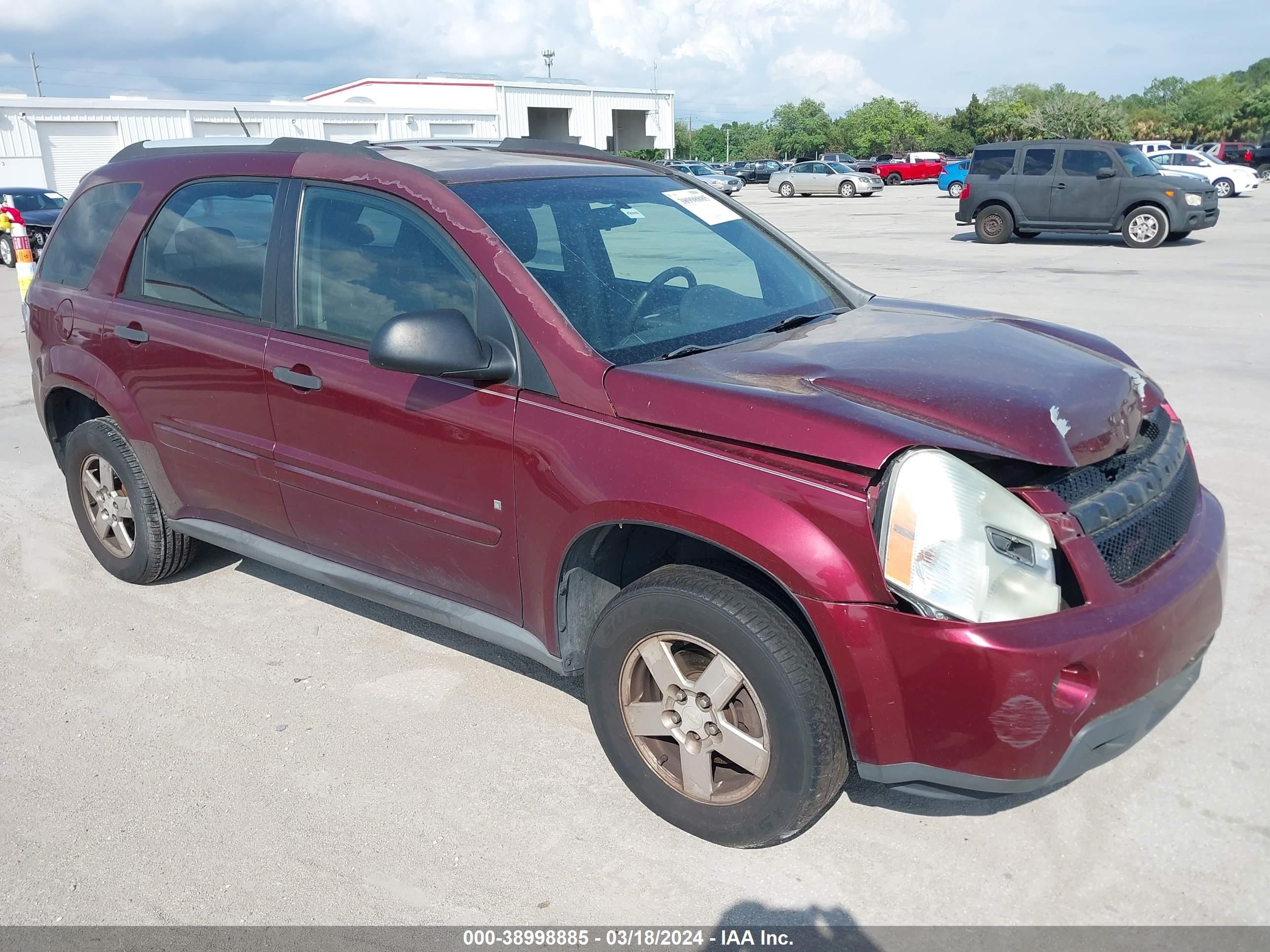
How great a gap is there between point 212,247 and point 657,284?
5.72 ft

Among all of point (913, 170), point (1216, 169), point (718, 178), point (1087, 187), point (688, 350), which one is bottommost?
point (688, 350)

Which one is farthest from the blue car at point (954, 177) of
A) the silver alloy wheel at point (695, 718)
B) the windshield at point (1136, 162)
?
the silver alloy wheel at point (695, 718)

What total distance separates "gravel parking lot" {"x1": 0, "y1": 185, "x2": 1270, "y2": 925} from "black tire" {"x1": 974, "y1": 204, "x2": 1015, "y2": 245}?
614 inches

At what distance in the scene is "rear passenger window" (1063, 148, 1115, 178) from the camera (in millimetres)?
17875

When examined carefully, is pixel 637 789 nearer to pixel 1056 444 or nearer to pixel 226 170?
pixel 1056 444

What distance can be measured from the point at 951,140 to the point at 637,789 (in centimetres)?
8464

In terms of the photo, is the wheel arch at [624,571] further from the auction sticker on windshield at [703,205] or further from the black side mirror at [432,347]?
the auction sticker on windshield at [703,205]

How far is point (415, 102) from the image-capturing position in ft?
187

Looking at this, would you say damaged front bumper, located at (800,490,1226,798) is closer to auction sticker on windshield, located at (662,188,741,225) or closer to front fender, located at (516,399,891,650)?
front fender, located at (516,399,891,650)

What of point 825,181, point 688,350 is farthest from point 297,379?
point 825,181

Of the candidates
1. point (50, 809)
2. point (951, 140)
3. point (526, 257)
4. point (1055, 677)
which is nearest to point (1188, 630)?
point (1055, 677)

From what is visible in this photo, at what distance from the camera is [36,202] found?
20.8 meters

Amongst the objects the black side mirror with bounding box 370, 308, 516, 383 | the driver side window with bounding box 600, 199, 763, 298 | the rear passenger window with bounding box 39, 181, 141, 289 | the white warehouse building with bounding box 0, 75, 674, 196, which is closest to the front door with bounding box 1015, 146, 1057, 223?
the white warehouse building with bounding box 0, 75, 674, 196

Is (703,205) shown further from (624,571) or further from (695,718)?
(695,718)
